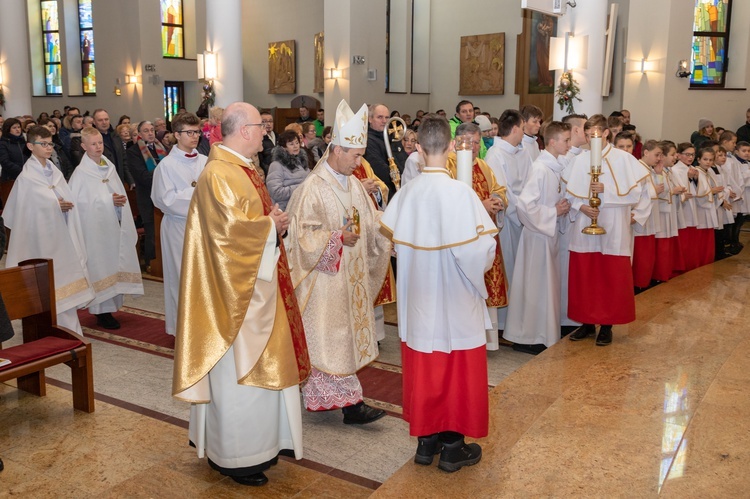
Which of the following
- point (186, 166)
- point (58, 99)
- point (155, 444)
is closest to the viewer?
point (155, 444)

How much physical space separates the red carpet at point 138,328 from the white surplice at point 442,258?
125 inches

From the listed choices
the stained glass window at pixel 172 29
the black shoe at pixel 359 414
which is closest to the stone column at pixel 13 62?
the stained glass window at pixel 172 29

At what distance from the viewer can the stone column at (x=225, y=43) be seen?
11.6 m

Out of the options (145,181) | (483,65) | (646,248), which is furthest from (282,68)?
(646,248)

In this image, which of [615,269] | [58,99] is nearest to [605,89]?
[615,269]

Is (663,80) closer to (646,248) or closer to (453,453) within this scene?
(646,248)

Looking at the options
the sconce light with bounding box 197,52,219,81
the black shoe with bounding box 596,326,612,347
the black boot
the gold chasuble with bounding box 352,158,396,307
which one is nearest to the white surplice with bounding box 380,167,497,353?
the black boot

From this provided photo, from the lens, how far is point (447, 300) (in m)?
3.56

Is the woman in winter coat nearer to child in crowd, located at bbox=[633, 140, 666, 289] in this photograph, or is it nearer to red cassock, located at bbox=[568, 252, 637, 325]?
red cassock, located at bbox=[568, 252, 637, 325]

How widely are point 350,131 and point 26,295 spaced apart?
239 cm

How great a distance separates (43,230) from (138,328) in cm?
131

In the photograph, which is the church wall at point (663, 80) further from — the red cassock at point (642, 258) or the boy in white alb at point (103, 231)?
the boy in white alb at point (103, 231)

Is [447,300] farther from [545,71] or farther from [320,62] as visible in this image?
[320,62]

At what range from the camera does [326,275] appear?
14.5 feet
